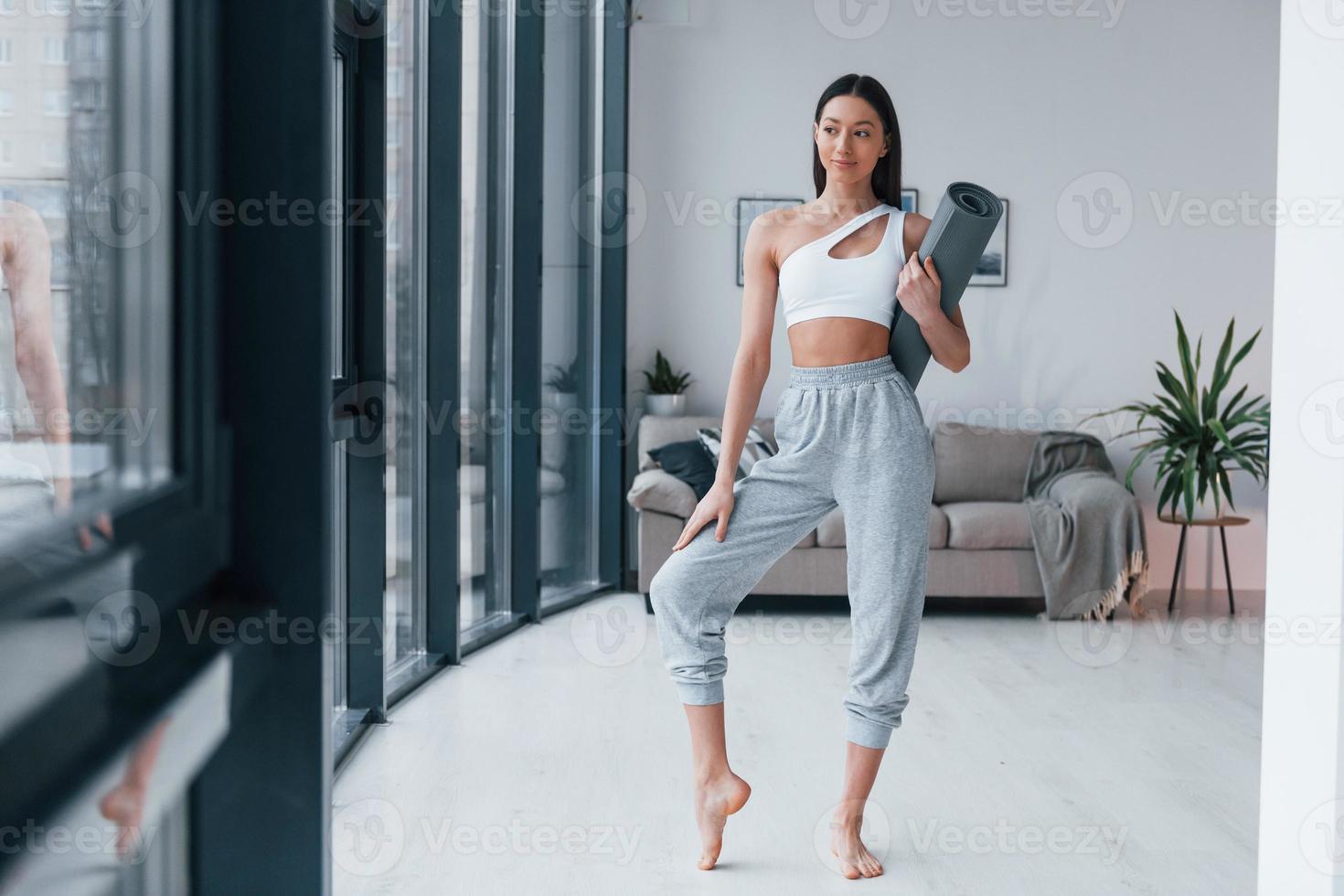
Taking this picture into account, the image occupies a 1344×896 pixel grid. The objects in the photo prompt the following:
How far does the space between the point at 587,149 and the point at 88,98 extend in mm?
3525

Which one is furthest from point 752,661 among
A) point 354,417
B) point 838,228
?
point 838,228

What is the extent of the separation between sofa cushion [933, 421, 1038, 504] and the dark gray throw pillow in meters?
1.07

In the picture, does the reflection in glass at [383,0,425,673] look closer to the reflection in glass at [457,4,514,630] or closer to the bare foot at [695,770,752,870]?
the reflection in glass at [457,4,514,630]

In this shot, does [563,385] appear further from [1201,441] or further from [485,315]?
[1201,441]

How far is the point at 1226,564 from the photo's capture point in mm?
4543

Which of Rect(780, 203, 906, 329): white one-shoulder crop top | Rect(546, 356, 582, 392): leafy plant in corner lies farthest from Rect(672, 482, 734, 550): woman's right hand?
Rect(546, 356, 582, 392): leafy plant in corner

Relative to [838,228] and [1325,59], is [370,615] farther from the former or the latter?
[1325,59]

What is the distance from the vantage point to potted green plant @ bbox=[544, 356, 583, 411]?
4340 millimetres

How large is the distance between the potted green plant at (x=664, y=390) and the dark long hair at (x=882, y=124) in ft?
9.55

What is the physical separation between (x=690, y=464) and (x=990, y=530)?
1.27 meters

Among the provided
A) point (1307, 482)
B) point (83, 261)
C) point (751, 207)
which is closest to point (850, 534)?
point (1307, 482)

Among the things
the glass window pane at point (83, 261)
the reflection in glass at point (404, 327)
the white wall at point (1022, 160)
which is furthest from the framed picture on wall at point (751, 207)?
the glass window pane at point (83, 261)

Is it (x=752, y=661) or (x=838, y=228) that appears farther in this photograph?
(x=752, y=661)

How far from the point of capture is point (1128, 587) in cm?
434
